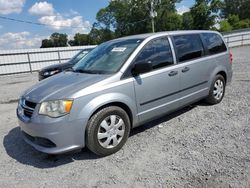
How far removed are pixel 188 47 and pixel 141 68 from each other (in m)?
1.54

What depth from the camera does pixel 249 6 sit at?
6431cm

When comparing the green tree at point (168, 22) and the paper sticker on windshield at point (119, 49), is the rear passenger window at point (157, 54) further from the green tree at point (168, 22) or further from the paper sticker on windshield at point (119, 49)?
the green tree at point (168, 22)

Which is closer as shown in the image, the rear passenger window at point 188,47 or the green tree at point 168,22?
the rear passenger window at point 188,47

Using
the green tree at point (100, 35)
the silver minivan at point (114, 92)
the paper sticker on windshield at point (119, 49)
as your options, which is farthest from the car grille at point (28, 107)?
the green tree at point (100, 35)

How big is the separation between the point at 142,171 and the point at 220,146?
1.34 meters

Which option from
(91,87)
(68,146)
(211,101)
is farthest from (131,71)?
(211,101)

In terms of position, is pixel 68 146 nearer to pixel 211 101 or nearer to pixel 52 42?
pixel 211 101

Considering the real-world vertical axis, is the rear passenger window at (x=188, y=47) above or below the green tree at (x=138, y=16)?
below

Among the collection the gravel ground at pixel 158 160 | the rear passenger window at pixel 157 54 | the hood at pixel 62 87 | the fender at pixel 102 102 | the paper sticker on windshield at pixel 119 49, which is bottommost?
the gravel ground at pixel 158 160

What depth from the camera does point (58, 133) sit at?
3125 millimetres

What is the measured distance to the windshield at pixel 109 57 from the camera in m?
3.79

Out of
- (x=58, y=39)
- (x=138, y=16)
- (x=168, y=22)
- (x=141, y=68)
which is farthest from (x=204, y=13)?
(x=58, y=39)

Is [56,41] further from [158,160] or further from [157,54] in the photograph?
[158,160]

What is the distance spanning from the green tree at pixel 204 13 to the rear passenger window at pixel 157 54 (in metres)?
36.9
